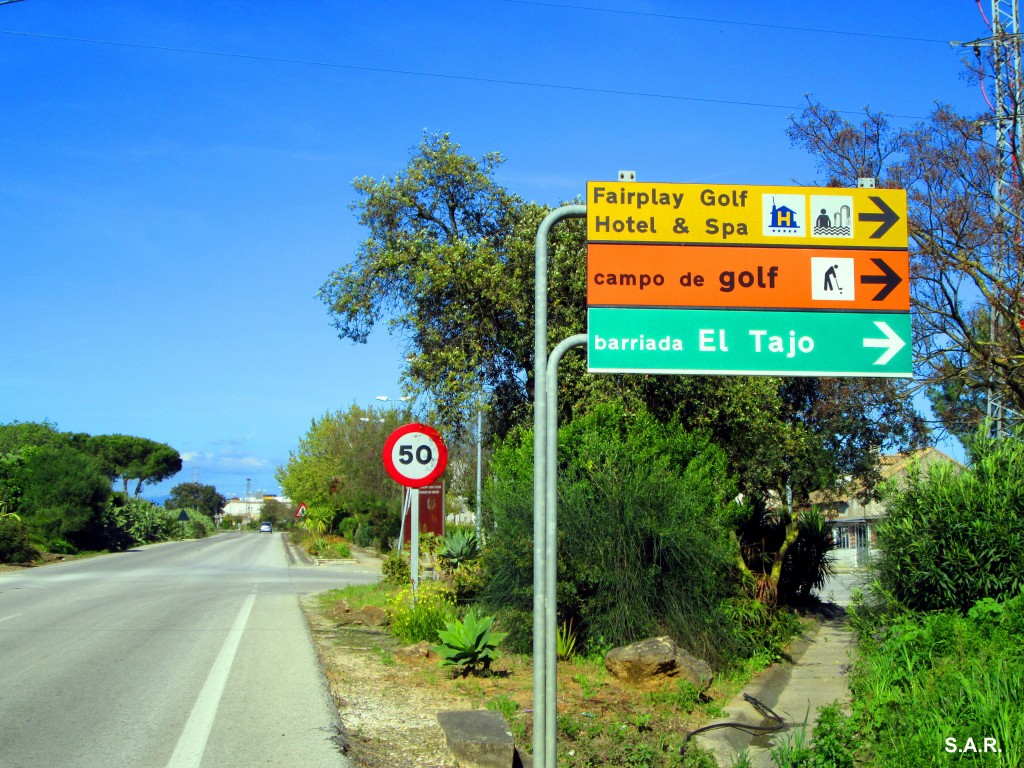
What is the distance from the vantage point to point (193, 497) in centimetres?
15350

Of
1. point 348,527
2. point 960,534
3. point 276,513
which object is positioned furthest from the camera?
point 276,513

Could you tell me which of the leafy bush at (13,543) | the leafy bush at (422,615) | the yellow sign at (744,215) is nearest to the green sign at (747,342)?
the yellow sign at (744,215)

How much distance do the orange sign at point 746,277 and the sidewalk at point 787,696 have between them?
10.2ft

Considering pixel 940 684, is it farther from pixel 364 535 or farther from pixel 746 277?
pixel 364 535

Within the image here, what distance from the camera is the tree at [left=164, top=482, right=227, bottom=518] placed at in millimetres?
151500

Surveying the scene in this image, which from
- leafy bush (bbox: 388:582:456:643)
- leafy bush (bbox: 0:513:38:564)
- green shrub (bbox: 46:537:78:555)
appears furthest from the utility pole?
green shrub (bbox: 46:537:78:555)

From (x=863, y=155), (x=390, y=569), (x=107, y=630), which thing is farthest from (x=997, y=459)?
(x=390, y=569)

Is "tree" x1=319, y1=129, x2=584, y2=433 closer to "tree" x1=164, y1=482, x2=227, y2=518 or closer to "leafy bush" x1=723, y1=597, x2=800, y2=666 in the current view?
"leafy bush" x1=723, y1=597, x2=800, y2=666

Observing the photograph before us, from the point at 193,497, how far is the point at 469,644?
15399 centimetres

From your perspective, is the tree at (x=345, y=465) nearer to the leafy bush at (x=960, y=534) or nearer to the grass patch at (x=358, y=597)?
the grass patch at (x=358, y=597)

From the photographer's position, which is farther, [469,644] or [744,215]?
[469,644]

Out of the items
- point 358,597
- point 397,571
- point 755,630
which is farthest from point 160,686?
point 397,571

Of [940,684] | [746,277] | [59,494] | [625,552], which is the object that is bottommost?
[940,684]

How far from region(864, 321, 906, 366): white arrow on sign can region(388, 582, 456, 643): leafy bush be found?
6.49m
